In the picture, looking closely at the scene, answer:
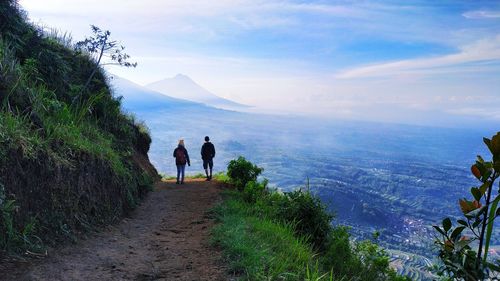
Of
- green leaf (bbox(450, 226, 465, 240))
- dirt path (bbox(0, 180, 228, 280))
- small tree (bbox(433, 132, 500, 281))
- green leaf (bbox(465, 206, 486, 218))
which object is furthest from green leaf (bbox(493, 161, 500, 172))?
dirt path (bbox(0, 180, 228, 280))

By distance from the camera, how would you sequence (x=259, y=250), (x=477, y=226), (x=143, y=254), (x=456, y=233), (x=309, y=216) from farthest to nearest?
1. (x=309, y=216)
2. (x=143, y=254)
3. (x=259, y=250)
4. (x=456, y=233)
5. (x=477, y=226)

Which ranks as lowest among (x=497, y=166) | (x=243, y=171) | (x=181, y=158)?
(x=243, y=171)

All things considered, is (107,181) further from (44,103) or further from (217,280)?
(217,280)

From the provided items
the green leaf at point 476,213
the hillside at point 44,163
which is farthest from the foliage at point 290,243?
the hillside at point 44,163

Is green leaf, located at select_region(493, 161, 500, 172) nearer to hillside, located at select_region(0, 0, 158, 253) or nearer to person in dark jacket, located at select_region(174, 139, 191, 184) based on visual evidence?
hillside, located at select_region(0, 0, 158, 253)

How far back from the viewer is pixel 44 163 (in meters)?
5.64

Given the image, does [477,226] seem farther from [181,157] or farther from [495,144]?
[181,157]

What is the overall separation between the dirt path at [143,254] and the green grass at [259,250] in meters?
0.26

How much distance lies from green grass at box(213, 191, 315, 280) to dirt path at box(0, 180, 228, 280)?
259 millimetres

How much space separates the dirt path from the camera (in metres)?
4.66

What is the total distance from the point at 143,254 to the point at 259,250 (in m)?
1.88

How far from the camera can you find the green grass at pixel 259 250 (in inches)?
189

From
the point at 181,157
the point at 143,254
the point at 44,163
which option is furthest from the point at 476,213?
the point at 181,157

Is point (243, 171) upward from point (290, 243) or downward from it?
upward
